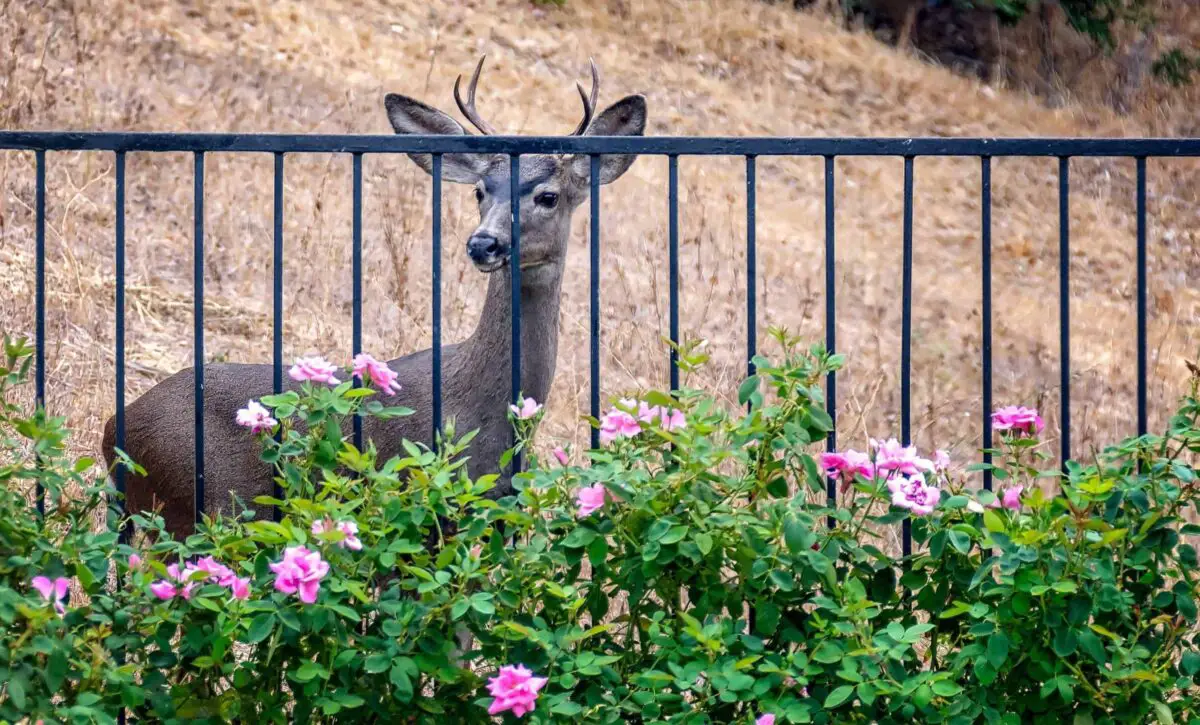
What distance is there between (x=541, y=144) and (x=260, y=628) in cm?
127

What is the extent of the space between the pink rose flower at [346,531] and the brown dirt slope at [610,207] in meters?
3.74

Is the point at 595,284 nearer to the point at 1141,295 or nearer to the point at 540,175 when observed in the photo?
the point at 1141,295

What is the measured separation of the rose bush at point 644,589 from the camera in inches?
124

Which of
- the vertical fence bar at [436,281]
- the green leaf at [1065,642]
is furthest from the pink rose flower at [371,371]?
the green leaf at [1065,642]

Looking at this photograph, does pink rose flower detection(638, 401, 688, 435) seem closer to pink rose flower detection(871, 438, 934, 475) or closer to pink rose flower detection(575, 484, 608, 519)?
pink rose flower detection(575, 484, 608, 519)

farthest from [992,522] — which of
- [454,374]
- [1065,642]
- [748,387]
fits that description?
[454,374]

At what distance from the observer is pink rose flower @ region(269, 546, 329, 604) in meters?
3.06

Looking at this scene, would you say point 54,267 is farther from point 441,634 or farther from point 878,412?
point 441,634

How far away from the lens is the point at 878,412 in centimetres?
917

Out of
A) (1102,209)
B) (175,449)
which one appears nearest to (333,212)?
(175,449)

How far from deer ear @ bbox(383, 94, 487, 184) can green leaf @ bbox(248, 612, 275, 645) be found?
2529 mm

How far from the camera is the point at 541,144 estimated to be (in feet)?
12.1

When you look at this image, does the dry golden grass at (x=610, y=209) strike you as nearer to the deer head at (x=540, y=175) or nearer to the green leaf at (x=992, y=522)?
the deer head at (x=540, y=175)

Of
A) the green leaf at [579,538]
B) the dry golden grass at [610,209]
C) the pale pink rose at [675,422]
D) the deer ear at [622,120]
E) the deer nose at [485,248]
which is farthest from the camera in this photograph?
the dry golden grass at [610,209]
